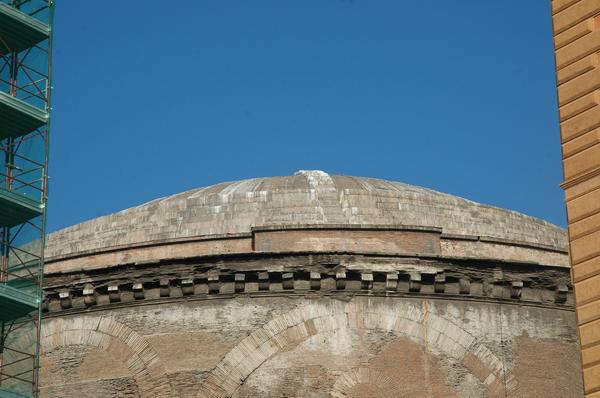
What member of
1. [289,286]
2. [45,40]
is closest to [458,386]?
[289,286]

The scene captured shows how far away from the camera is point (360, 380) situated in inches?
922

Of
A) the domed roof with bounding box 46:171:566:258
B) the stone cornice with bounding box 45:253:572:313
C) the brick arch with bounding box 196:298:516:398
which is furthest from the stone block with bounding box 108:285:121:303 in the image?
the brick arch with bounding box 196:298:516:398

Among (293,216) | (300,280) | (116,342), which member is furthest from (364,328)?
(116,342)

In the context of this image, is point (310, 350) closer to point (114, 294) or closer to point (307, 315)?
point (307, 315)

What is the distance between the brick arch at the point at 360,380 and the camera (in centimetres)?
2333

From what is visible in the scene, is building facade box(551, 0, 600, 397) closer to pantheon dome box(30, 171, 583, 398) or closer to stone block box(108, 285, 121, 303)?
pantheon dome box(30, 171, 583, 398)

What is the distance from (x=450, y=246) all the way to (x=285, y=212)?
269 cm

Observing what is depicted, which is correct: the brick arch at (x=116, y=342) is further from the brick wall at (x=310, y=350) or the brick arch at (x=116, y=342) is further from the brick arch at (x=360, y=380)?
the brick arch at (x=360, y=380)

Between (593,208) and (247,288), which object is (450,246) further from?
(593,208)

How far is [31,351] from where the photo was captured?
76.5 ft

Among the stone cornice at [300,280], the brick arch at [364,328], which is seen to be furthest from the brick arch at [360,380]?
the stone cornice at [300,280]

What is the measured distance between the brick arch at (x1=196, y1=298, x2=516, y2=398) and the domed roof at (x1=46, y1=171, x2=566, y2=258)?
142 cm

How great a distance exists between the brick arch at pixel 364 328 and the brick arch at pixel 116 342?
2.78ft

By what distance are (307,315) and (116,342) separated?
295 centimetres
